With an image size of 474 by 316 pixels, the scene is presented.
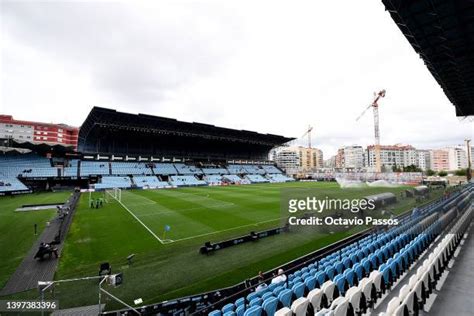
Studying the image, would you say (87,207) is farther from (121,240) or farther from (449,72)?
(449,72)

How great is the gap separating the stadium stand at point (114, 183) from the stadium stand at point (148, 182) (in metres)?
1.68

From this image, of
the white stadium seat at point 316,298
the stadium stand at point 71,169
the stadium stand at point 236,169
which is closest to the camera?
the white stadium seat at point 316,298

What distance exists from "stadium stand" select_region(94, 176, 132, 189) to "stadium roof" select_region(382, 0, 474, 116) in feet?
162

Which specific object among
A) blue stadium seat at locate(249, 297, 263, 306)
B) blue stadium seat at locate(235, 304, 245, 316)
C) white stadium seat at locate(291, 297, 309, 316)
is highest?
white stadium seat at locate(291, 297, 309, 316)

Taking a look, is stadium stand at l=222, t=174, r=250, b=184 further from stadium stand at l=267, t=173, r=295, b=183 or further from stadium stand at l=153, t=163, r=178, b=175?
stadium stand at l=153, t=163, r=178, b=175

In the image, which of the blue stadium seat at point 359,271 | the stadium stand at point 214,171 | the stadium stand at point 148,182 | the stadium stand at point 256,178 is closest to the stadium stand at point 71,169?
the stadium stand at point 148,182

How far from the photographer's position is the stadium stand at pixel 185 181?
180 feet

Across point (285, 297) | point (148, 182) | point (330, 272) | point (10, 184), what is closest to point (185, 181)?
point (148, 182)

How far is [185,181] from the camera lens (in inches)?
2223

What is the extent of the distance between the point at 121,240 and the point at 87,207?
A: 15.0m

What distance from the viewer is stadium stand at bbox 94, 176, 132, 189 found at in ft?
154

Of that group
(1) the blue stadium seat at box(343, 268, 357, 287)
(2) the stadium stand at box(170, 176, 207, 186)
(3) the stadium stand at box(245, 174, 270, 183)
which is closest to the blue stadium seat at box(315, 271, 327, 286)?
(1) the blue stadium seat at box(343, 268, 357, 287)

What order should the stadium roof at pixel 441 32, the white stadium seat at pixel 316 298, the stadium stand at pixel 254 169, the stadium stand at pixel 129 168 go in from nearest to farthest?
the white stadium seat at pixel 316 298 → the stadium roof at pixel 441 32 → the stadium stand at pixel 129 168 → the stadium stand at pixel 254 169

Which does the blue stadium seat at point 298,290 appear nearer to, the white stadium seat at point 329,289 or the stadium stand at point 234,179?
the white stadium seat at point 329,289
